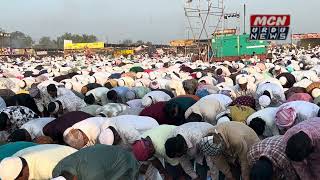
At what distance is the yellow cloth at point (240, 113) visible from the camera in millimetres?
5336

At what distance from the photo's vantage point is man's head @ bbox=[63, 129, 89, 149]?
15.1ft

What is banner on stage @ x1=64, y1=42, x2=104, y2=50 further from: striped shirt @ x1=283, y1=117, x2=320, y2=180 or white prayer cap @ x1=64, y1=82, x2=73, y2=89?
striped shirt @ x1=283, y1=117, x2=320, y2=180

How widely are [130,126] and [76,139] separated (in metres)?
0.66

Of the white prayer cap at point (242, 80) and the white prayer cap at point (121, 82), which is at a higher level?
the white prayer cap at point (242, 80)

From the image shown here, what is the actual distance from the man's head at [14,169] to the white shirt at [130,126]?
53.6 inches

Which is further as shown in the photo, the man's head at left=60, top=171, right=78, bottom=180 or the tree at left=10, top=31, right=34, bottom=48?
the tree at left=10, top=31, right=34, bottom=48


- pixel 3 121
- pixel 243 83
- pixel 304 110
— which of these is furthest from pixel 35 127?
pixel 243 83

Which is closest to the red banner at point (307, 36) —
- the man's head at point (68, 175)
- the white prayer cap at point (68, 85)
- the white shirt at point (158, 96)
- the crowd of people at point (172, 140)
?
the white prayer cap at point (68, 85)

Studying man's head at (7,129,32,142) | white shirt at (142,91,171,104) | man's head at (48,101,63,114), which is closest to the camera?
man's head at (7,129,32,142)

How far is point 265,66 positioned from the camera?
13484mm

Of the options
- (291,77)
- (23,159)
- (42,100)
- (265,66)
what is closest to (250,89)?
(291,77)

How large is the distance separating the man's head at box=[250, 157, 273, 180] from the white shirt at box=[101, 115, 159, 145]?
5.28ft

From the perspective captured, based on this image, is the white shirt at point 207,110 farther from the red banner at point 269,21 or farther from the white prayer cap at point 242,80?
the red banner at point 269,21

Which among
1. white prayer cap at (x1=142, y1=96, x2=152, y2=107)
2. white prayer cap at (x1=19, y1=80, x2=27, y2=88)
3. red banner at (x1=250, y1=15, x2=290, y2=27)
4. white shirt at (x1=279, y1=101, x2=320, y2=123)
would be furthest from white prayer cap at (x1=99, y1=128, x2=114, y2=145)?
red banner at (x1=250, y1=15, x2=290, y2=27)
